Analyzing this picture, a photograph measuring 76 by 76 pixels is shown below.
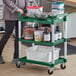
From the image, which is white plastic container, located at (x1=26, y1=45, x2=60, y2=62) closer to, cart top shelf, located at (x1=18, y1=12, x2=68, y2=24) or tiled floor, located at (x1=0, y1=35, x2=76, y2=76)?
tiled floor, located at (x1=0, y1=35, x2=76, y2=76)

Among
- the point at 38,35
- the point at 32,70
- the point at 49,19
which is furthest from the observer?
the point at 32,70

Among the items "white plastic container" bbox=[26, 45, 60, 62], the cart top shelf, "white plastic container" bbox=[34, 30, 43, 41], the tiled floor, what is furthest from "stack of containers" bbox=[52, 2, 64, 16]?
the tiled floor

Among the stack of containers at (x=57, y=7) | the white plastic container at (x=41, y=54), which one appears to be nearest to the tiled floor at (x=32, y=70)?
the white plastic container at (x=41, y=54)

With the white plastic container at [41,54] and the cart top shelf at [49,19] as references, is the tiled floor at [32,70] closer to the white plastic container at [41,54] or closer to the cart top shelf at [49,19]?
the white plastic container at [41,54]

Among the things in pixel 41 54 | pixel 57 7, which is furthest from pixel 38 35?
pixel 57 7

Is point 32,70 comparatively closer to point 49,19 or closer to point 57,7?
point 49,19

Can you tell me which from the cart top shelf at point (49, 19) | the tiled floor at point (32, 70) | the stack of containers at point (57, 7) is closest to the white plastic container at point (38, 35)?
the cart top shelf at point (49, 19)

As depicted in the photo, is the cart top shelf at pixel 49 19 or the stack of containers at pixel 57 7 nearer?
the cart top shelf at pixel 49 19

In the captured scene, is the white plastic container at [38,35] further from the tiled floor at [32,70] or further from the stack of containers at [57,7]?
the tiled floor at [32,70]

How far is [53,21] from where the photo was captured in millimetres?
3238

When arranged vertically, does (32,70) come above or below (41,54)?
below

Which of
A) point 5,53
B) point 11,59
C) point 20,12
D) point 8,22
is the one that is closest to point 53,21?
point 20,12

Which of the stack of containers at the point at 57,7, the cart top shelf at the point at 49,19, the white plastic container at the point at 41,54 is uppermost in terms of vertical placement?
the stack of containers at the point at 57,7

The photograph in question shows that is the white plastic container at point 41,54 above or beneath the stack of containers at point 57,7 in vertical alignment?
beneath
